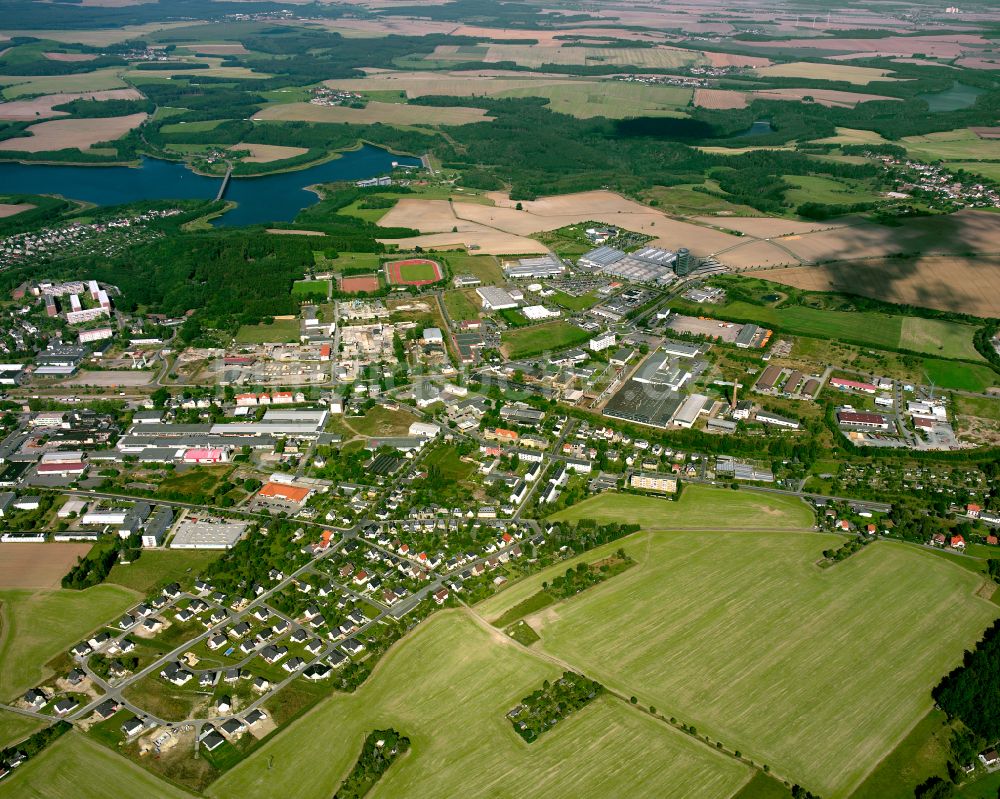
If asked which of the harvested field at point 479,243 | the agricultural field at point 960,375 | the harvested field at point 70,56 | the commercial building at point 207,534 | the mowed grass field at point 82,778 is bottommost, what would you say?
the mowed grass field at point 82,778

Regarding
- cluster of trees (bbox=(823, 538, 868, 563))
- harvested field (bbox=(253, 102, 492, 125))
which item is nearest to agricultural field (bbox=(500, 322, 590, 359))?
cluster of trees (bbox=(823, 538, 868, 563))

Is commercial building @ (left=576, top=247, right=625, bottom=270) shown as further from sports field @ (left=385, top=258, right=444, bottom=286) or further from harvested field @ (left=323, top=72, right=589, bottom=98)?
harvested field @ (left=323, top=72, right=589, bottom=98)

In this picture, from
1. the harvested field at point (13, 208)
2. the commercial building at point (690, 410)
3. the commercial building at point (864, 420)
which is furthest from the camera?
the harvested field at point (13, 208)

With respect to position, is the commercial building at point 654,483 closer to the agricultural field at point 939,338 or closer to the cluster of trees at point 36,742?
the agricultural field at point 939,338

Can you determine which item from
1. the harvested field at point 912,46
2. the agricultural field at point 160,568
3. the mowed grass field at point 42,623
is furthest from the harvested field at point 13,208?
the harvested field at point 912,46

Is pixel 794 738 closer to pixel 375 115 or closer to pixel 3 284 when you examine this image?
pixel 3 284

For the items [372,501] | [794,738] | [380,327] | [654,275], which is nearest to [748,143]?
[654,275]
